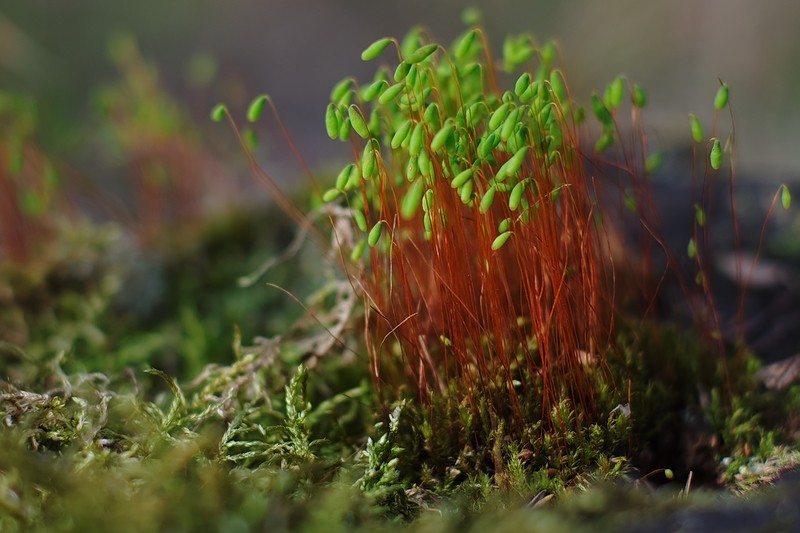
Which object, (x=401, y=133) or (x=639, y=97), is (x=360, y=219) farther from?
(x=639, y=97)

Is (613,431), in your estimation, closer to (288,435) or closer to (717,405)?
(717,405)

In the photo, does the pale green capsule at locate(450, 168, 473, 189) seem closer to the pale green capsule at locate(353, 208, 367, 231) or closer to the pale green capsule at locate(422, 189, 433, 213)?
the pale green capsule at locate(422, 189, 433, 213)

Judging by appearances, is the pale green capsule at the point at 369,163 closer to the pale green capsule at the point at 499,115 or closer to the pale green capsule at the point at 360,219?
the pale green capsule at the point at 360,219

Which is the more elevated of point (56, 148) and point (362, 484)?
point (56, 148)

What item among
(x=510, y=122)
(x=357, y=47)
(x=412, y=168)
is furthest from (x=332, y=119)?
(x=357, y=47)

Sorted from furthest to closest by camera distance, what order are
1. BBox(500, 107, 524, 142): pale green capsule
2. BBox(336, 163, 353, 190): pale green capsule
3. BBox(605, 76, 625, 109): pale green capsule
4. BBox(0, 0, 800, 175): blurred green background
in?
BBox(0, 0, 800, 175): blurred green background < BBox(605, 76, 625, 109): pale green capsule < BBox(336, 163, 353, 190): pale green capsule < BBox(500, 107, 524, 142): pale green capsule

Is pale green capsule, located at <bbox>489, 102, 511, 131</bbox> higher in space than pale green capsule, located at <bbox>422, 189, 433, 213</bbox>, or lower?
higher

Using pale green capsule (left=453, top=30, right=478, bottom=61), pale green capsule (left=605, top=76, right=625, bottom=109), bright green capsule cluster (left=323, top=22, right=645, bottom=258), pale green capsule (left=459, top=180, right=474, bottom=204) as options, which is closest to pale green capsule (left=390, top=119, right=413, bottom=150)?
bright green capsule cluster (left=323, top=22, right=645, bottom=258)

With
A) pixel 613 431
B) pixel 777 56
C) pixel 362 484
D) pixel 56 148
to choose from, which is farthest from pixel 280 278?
pixel 777 56
